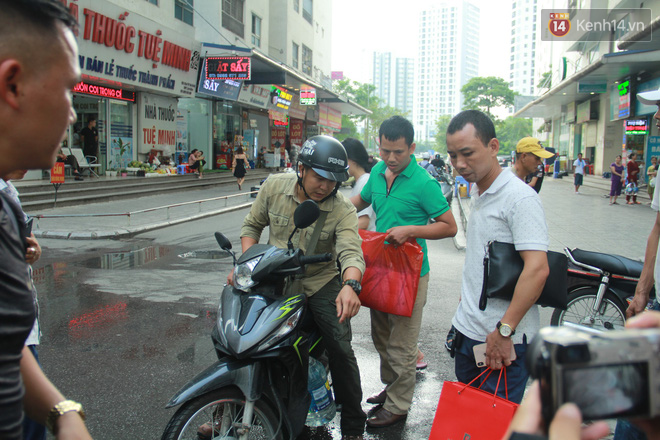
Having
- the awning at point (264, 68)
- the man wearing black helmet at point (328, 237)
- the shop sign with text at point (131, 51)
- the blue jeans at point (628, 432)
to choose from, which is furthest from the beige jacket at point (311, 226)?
the awning at point (264, 68)

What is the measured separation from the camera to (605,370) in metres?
0.66

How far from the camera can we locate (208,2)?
2423 cm

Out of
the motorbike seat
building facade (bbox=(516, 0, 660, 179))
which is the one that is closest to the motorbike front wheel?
the motorbike seat

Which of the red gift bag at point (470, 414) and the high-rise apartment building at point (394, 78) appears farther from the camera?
the high-rise apartment building at point (394, 78)

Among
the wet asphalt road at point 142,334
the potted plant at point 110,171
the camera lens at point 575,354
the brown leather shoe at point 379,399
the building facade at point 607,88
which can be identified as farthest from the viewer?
the building facade at point 607,88

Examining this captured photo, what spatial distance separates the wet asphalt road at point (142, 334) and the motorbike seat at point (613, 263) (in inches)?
62.6

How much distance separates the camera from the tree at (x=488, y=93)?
255ft

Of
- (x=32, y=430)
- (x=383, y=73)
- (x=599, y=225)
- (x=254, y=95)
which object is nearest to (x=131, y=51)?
(x=254, y=95)

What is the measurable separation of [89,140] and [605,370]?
18707 millimetres

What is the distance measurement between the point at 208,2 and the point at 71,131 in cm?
1085

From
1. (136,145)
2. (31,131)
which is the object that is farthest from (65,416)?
(136,145)

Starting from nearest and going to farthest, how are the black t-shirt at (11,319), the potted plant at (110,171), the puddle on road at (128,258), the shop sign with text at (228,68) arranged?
the black t-shirt at (11,319)
the puddle on road at (128,258)
the potted plant at (110,171)
the shop sign with text at (228,68)

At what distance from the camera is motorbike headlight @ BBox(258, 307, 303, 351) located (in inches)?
95.9

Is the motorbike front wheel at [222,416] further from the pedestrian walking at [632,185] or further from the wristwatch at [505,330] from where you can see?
the pedestrian walking at [632,185]
